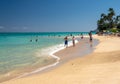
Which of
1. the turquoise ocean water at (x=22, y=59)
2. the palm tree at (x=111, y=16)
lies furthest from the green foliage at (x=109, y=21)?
the turquoise ocean water at (x=22, y=59)

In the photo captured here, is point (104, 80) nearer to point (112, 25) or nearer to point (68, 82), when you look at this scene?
point (68, 82)

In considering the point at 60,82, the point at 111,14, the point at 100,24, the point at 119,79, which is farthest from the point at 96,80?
the point at 100,24

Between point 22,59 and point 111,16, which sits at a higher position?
point 111,16

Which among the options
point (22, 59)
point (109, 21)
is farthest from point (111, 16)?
point (22, 59)

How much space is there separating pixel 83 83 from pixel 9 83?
2.98 m

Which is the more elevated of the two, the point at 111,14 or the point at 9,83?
the point at 111,14

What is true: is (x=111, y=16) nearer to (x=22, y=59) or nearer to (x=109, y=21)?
(x=109, y=21)

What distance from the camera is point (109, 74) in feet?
29.4

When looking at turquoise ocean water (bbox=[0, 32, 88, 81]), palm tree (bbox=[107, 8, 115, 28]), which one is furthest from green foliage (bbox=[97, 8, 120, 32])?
turquoise ocean water (bbox=[0, 32, 88, 81])

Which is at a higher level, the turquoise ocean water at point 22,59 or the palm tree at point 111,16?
the palm tree at point 111,16

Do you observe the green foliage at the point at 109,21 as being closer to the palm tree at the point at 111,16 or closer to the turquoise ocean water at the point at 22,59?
the palm tree at the point at 111,16

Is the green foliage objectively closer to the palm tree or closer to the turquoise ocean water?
the palm tree

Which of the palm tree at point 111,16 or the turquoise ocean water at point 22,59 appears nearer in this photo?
the turquoise ocean water at point 22,59

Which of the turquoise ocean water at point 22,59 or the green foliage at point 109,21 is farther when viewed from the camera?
the green foliage at point 109,21
